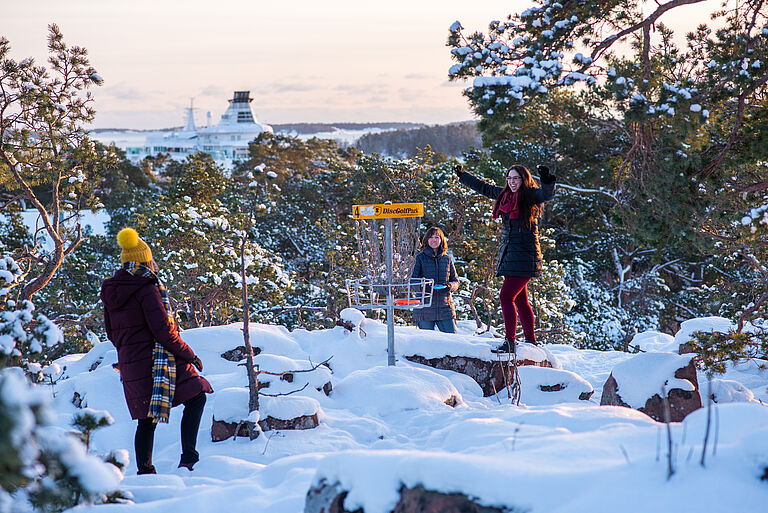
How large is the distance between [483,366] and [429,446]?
237 centimetres

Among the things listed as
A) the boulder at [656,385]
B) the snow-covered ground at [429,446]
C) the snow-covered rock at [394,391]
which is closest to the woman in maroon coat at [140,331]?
the snow-covered ground at [429,446]

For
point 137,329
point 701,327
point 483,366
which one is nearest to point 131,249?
point 137,329

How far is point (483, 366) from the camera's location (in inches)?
226

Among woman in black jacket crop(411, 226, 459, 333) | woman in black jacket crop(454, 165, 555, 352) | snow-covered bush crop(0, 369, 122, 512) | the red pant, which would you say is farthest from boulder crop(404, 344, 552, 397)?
snow-covered bush crop(0, 369, 122, 512)

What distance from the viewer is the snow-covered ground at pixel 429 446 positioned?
187 cm

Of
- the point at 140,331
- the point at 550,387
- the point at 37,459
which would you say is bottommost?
the point at 550,387

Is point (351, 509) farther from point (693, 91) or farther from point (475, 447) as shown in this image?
point (693, 91)

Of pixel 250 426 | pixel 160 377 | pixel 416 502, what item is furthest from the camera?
pixel 250 426

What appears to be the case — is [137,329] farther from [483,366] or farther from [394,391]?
[483,366]

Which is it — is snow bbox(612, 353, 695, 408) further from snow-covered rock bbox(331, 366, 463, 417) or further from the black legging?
the black legging

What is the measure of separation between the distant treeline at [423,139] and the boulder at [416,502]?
2148 inches

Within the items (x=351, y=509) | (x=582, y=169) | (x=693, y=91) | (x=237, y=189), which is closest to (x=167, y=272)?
(x=693, y=91)

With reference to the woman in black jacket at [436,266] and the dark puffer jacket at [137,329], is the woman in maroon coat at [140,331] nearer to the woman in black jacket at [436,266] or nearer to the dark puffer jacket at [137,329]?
the dark puffer jacket at [137,329]

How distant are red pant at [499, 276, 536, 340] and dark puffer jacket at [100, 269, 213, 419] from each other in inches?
106
